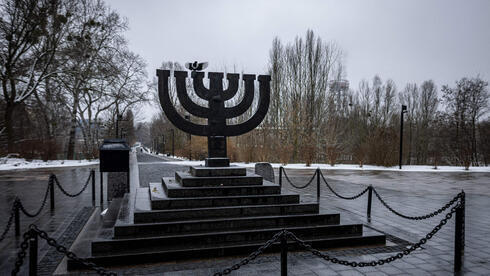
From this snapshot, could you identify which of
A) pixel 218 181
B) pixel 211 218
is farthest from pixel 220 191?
pixel 211 218

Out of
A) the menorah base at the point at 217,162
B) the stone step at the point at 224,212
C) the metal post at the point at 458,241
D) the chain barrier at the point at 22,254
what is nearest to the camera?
→ the chain barrier at the point at 22,254

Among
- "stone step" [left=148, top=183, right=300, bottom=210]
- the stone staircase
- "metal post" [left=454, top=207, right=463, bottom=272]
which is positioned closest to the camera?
"metal post" [left=454, top=207, right=463, bottom=272]

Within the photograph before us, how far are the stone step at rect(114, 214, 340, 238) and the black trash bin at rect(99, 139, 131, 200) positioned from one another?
11.6 ft

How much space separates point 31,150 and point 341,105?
3535 cm

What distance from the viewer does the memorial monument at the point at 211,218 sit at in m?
4.22

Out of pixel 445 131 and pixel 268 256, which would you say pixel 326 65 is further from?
pixel 268 256

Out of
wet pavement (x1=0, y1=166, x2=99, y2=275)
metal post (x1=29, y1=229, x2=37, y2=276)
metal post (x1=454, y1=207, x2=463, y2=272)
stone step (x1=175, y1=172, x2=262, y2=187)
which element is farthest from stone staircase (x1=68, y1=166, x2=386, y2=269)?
metal post (x1=29, y1=229, x2=37, y2=276)

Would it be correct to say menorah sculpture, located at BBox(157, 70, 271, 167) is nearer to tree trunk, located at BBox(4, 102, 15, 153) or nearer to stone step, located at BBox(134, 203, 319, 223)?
stone step, located at BBox(134, 203, 319, 223)

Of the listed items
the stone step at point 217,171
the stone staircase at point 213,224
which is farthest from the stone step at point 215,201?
the stone step at point 217,171

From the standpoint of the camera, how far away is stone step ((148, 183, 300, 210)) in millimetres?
4977

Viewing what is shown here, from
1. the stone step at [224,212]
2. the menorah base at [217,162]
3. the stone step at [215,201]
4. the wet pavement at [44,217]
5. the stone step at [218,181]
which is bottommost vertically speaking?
the wet pavement at [44,217]

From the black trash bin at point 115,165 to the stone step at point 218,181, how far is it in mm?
2831

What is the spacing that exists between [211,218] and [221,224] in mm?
292

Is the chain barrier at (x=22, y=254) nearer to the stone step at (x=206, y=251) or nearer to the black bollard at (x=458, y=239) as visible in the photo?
the stone step at (x=206, y=251)
